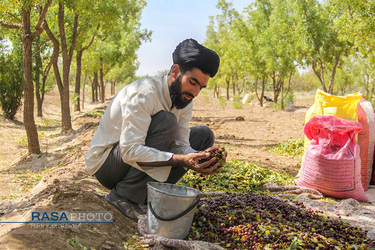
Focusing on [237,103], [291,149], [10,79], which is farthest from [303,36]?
[10,79]

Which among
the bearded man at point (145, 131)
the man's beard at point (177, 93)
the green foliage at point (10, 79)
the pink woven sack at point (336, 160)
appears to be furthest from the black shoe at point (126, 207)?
the green foliage at point (10, 79)

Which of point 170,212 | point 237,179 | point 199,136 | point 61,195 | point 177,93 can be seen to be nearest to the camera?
point 170,212

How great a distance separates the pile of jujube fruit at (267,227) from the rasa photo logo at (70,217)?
2.28 ft

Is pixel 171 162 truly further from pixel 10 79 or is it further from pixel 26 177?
pixel 10 79

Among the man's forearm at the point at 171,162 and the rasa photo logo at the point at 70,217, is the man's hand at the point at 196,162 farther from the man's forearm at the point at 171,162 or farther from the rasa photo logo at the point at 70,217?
the rasa photo logo at the point at 70,217

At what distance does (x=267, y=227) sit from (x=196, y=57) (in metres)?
1.44

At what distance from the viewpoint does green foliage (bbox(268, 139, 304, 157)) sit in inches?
268

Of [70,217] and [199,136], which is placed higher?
[199,136]

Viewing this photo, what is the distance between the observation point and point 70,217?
246cm

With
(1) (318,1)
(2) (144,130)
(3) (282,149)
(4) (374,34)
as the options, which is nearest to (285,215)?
(2) (144,130)

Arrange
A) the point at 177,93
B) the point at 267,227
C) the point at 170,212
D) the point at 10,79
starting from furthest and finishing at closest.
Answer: the point at 10,79, the point at 177,93, the point at 267,227, the point at 170,212

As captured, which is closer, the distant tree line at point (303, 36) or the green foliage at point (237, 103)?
the distant tree line at point (303, 36)

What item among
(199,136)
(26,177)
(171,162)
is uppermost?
(199,136)

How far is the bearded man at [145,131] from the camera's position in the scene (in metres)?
2.49
